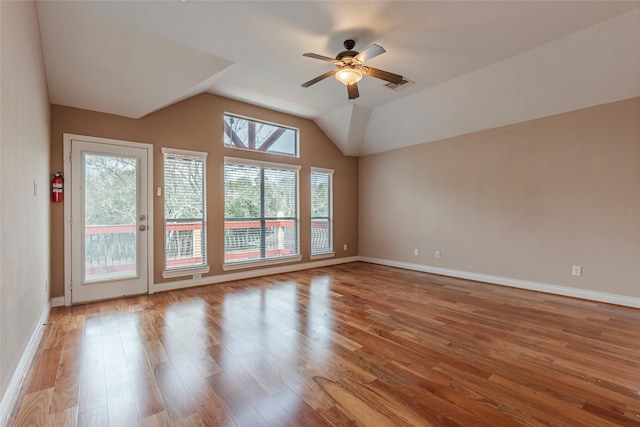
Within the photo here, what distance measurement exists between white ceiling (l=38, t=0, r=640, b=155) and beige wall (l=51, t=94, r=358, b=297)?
0.24 meters

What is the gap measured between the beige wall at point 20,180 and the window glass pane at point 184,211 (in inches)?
63.0

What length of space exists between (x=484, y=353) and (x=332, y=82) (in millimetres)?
3863

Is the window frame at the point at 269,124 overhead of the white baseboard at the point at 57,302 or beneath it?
overhead

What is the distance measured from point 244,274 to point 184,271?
1022 mm

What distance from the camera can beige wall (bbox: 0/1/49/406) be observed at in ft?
5.49

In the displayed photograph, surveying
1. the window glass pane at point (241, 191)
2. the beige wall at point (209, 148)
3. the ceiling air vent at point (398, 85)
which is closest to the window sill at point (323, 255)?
the beige wall at point (209, 148)

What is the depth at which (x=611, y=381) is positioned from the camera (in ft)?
6.71

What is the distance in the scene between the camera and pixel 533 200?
175 inches

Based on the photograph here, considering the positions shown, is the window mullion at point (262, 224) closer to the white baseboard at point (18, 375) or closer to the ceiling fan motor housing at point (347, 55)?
Result: the ceiling fan motor housing at point (347, 55)

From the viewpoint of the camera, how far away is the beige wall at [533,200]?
12.3ft

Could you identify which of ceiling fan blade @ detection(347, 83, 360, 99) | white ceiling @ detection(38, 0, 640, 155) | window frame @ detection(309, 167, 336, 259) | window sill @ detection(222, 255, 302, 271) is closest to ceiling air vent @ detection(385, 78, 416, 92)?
white ceiling @ detection(38, 0, 640, 155)

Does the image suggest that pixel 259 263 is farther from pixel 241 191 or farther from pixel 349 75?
pixel 349 75

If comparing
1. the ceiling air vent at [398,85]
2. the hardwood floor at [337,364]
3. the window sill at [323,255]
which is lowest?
the hardwood floor at [337,364]

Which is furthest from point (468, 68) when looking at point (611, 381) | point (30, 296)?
point (30, 296)
